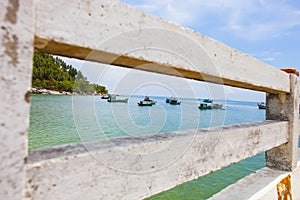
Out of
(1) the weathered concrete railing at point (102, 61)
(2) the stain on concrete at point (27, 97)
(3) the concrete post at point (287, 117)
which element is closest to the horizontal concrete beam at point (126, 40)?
(1) the weathered concrete railing at point (102, 61)

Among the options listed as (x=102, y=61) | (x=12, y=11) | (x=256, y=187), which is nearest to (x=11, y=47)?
(x=12, y=11)

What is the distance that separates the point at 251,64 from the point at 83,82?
3.34ft

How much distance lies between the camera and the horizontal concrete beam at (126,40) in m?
0.55

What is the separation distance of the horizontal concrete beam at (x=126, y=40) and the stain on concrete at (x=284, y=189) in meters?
1.15

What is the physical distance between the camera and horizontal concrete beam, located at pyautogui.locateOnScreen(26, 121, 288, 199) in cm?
55

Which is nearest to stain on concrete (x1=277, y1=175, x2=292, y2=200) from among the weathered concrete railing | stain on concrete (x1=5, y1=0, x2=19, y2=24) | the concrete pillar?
the weathered concrete railing

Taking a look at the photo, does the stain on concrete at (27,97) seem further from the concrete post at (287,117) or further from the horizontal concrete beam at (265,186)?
the concrete post at (287,117)

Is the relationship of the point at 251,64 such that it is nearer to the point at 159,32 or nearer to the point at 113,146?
the point at 159,32

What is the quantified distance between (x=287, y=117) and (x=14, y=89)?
2.06m

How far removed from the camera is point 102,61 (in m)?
0.74

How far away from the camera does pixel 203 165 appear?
1031 millimetres

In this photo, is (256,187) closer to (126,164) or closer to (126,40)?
(126,164)

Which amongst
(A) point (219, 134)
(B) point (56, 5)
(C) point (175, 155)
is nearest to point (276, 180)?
(A) point (219, 134)

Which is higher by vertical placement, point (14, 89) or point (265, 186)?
point (14, 89)
